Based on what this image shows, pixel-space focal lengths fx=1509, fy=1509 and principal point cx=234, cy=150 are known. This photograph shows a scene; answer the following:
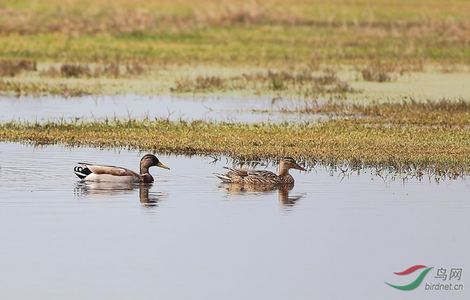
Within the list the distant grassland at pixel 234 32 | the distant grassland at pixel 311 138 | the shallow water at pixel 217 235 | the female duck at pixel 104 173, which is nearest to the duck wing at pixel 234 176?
the shallow water at pixel 217 235

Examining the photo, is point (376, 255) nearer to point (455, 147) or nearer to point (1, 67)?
point (455, 147)

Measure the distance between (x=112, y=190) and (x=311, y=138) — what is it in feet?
15.3

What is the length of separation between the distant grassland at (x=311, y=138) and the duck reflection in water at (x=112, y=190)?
95.0 inches

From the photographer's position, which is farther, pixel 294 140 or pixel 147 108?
pixel 147 108

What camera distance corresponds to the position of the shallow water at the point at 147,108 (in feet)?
84.1

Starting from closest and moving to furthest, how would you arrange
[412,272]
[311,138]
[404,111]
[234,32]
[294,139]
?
[412,272] → [294,139] → [311,138] → [404,111] → [234,32]

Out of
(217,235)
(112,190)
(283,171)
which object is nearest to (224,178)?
(283,171)

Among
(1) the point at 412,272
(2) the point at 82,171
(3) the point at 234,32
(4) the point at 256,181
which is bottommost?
(1) the point at 412,272

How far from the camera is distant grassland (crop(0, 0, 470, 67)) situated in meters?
38.8

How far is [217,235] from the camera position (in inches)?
579

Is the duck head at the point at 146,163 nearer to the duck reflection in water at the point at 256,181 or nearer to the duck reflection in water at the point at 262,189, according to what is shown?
the duck reflection in water at the point at 256,181

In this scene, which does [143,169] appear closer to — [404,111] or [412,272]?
[412,272]

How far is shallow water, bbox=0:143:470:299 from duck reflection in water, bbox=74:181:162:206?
0.08 ft

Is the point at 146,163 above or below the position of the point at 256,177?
above
